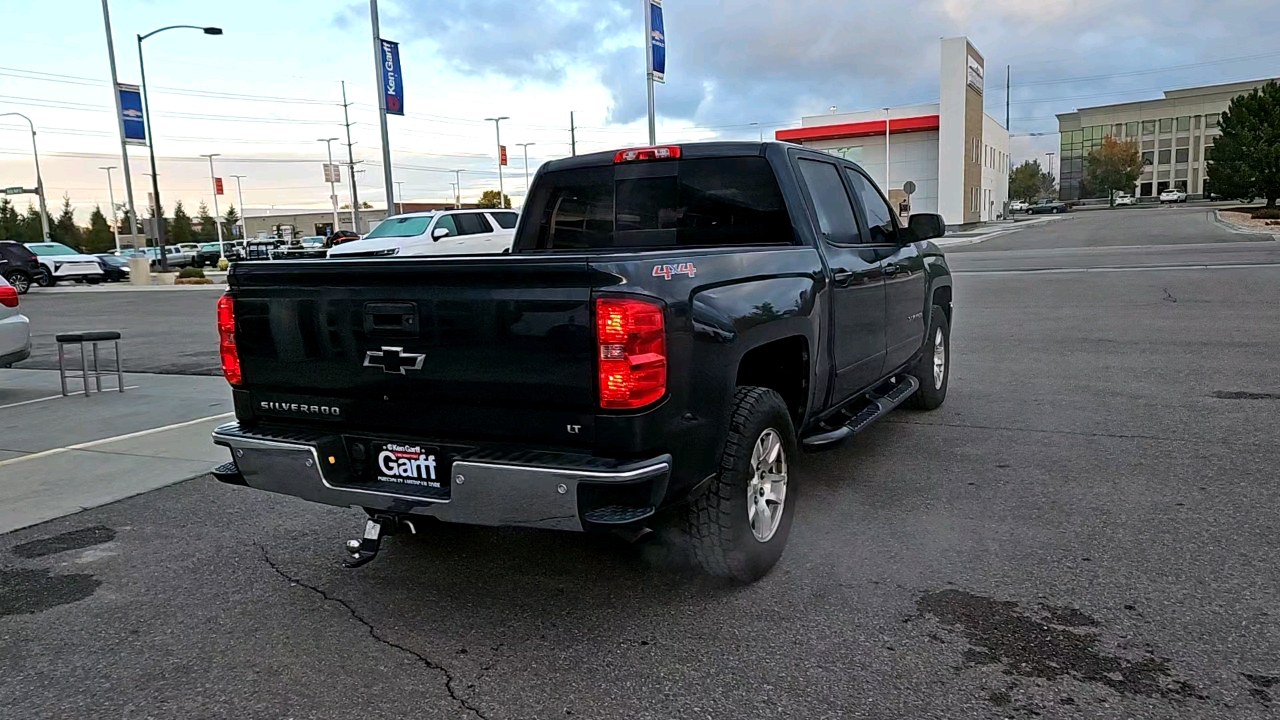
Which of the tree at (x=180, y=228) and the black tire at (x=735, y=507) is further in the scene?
the tree at (x=180, y=228)

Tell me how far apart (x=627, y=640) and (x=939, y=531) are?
1850 millimetres

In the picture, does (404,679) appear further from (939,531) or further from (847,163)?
(847,163)

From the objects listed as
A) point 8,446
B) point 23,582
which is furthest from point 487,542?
point 8,446

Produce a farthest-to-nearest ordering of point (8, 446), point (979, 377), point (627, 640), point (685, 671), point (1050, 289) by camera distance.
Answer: point (1050, 289) → point (979, 377) → point (8, 446) → point (627, 640) → point (685, 671)

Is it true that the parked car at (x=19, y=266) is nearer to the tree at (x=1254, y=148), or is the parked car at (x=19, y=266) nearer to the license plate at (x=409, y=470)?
the license plate at (x=409, y=470)

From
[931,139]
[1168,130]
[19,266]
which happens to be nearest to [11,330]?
[19,266]

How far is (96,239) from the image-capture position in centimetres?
8969

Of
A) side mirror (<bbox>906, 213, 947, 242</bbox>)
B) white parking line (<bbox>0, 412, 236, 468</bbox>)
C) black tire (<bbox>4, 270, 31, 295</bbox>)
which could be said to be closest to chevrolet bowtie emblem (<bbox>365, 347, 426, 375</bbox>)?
side mirror (<bbox>906, 213, 947, 242</bbox>)

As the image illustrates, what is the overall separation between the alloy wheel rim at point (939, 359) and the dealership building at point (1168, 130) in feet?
402

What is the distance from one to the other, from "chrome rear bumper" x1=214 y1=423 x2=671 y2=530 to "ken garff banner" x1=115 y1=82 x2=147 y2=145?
35252 millimetres

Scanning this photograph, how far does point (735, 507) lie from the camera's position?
373 centimetres

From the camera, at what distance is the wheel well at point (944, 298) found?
7066 mm

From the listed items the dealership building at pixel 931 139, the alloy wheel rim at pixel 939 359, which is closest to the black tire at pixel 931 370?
the alloy wheel rim at pixel 939 359

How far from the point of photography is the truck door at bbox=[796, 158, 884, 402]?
4816 mm
